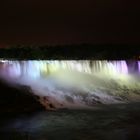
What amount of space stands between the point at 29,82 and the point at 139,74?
7144mm

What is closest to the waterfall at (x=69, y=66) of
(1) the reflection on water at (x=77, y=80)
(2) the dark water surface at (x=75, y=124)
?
(1) the reflection on water at (x=77, y=80)

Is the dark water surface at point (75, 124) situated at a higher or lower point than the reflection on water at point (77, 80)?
lower

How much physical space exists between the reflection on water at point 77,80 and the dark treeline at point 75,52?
8.72 ft

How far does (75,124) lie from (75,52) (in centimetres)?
1456

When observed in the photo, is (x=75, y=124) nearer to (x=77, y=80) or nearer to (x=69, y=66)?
(x=77, y=80)

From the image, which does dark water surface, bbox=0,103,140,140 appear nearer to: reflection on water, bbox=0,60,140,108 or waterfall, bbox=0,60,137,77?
reflection on water, bbox=0,60,140,108

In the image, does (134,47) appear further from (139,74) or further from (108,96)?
(108,96)

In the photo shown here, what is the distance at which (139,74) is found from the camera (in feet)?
79.4

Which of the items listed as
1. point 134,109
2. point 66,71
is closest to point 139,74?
point 66,71

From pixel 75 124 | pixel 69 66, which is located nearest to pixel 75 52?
pixel 69 66

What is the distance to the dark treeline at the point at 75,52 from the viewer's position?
26111 mm

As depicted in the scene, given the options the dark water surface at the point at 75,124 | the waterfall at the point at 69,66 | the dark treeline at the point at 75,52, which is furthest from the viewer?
the dark treeline at the point at 75,52

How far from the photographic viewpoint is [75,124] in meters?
13.4

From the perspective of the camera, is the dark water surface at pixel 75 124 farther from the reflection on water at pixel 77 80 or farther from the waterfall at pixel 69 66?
the waterfall at pixel 69 66
